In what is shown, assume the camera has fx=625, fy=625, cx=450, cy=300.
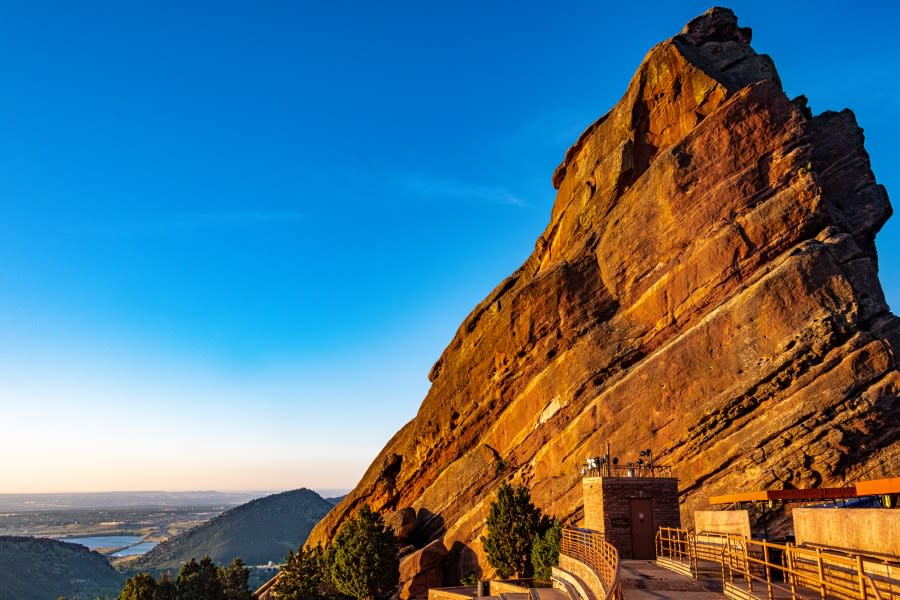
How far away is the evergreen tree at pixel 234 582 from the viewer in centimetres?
4475

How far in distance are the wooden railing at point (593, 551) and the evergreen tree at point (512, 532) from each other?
647 cm

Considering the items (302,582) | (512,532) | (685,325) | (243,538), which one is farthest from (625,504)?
(243,538)

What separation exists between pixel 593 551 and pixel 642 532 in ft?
22.6

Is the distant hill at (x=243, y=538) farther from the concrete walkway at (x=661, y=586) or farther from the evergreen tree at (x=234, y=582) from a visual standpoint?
the concrete walkway at (x=661, y=586)

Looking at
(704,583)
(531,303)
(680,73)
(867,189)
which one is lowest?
(704,583)

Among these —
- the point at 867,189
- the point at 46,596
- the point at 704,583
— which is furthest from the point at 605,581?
the point at 46,596

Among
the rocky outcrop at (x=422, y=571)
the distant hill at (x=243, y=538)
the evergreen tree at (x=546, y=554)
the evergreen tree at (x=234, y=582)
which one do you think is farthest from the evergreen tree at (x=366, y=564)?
the distant hill at (x=243, y=538)

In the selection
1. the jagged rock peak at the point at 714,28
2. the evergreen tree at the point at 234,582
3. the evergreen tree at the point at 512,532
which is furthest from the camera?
the jagged rock peak at the point at 714,28

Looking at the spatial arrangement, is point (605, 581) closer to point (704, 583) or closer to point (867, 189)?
point (704, 583)

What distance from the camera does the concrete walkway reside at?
634 inches

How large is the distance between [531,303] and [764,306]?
739 inches

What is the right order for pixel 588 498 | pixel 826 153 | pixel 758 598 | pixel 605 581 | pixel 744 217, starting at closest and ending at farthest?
pixel 758 598 < pixel 605 581 < pixel 588 498 < pixel 744 217 < pixel 826 153

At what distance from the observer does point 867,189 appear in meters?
43.2

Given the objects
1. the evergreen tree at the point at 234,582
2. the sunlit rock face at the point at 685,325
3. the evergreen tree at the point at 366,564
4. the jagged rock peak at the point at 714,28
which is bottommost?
the evergreen tree at the point at 234,582
